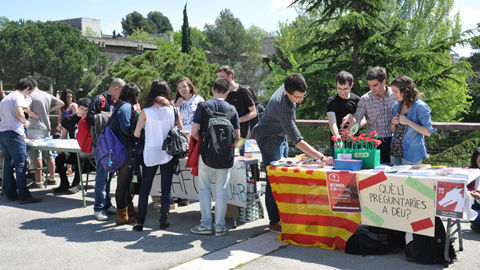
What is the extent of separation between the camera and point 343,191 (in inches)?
160

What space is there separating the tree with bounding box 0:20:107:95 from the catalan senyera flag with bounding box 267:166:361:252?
129 ft

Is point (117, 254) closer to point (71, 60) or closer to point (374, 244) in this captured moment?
point (374, 244)

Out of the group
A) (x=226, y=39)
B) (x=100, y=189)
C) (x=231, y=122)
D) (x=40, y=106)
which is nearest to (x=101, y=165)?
(x=100, y=189)

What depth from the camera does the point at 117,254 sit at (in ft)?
13.9

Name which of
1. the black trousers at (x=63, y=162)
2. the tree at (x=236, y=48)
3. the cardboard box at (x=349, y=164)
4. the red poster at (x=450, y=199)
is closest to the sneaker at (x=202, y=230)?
the cardboard box at (x=349, y=164)

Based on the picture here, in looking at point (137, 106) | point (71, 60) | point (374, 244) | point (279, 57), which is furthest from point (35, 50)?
point (374, 244)

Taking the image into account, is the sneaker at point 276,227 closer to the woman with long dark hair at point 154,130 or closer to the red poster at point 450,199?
the woman with long dark hair at point 154,130

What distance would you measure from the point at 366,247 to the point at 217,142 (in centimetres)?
183

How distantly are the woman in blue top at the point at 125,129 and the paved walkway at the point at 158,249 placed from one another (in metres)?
0.39

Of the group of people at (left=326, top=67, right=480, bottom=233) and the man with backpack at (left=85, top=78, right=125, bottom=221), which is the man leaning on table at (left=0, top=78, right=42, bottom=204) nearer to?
the man with backpack at (left=85, top=78, right=125, bottom=221)

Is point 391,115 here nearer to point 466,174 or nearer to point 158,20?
point 466,174

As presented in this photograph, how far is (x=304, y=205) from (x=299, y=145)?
2.03 ft

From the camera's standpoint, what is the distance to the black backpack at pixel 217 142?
14.9 feet

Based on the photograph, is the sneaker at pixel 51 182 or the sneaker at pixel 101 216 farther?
the sneaker at pixel 51 182
